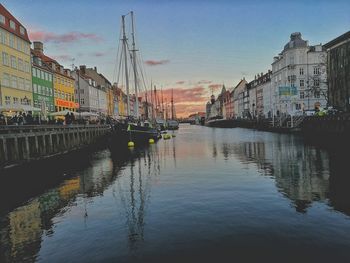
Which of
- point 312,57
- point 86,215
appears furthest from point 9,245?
point 312,57

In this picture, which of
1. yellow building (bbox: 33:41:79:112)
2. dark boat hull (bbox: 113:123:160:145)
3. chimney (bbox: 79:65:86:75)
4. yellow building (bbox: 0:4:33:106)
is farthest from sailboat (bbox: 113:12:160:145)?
chimney (bbox: 79:65:86:75)

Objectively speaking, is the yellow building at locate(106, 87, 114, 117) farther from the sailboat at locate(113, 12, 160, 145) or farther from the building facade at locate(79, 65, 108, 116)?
the sailboat at locate(113, 12, 160, 145)

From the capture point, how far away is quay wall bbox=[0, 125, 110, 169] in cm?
2897

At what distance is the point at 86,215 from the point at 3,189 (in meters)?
8.53

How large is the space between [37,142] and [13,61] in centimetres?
4023

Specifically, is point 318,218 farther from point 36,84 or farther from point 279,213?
point 36,84

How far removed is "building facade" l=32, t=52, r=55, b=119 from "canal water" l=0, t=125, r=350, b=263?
190 feet

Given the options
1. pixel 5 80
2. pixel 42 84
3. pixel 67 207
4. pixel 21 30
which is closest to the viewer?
pixel 67 207

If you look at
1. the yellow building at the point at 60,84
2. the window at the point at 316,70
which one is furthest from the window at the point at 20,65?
the window at the point at 316,70

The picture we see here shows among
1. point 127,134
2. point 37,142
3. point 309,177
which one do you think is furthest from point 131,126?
point 309,177

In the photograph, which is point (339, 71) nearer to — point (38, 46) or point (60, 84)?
point (60, 84)

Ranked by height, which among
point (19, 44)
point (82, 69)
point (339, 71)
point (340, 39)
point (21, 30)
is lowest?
point (339, 71)

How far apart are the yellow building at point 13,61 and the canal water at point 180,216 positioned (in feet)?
146

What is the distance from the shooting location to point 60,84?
319 feet
